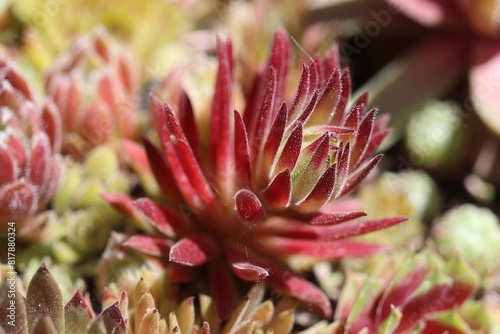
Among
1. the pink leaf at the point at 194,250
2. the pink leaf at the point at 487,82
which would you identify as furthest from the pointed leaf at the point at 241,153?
the pink leaf at the point at 487,82

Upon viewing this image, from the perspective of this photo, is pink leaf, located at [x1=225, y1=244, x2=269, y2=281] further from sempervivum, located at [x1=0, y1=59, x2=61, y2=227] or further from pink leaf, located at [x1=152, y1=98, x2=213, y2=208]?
sempervivum, located at [x1=0, y1=59, x2=61, y2=227]

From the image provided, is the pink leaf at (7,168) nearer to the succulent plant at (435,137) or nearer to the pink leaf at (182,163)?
the pink leaf at (182,163)

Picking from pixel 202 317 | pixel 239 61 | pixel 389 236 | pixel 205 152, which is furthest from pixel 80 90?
pixel 389 236

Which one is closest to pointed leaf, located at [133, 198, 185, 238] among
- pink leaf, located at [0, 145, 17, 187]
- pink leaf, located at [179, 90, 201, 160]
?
pink leaf, located at [179, 90, 201, 160]

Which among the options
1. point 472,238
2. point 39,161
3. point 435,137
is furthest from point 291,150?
point 435,137

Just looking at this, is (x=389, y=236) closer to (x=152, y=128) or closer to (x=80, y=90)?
(x=152, y=128)

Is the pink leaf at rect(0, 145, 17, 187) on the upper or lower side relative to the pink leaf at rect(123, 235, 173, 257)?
upper
